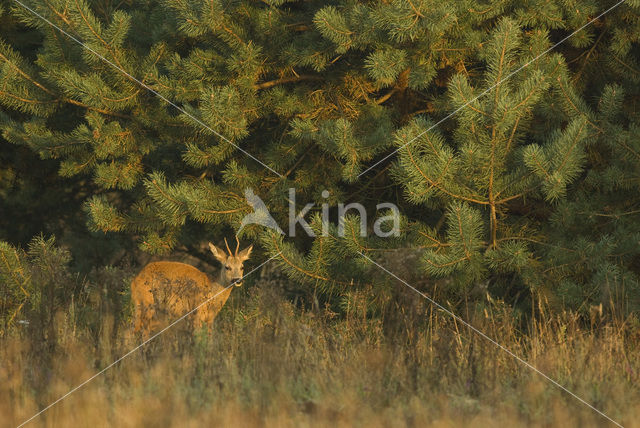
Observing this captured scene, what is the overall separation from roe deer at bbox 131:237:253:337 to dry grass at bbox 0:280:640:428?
0.80 feet

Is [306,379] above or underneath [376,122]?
underneath

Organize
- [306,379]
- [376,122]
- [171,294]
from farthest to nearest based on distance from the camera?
[376,122] → [171,294] → [306,379]

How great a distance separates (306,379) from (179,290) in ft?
4.93

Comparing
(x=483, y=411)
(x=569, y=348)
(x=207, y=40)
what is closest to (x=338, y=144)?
(x=207, y=40)

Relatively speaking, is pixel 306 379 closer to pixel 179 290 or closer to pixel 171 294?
pixel 179 290

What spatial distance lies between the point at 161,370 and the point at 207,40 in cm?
391

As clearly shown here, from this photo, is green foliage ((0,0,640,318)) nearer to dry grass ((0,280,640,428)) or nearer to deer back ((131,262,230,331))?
deer back ((131,262,230,331))

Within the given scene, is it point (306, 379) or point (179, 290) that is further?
point (179, 290)

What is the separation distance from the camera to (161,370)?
14.9 feet

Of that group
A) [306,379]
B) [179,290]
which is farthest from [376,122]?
[306,379]

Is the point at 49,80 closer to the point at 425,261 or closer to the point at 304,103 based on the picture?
the point at 304,103

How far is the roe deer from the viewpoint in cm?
554

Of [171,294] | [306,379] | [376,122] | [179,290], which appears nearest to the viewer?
[306,379]

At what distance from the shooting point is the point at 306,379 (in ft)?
15.1
